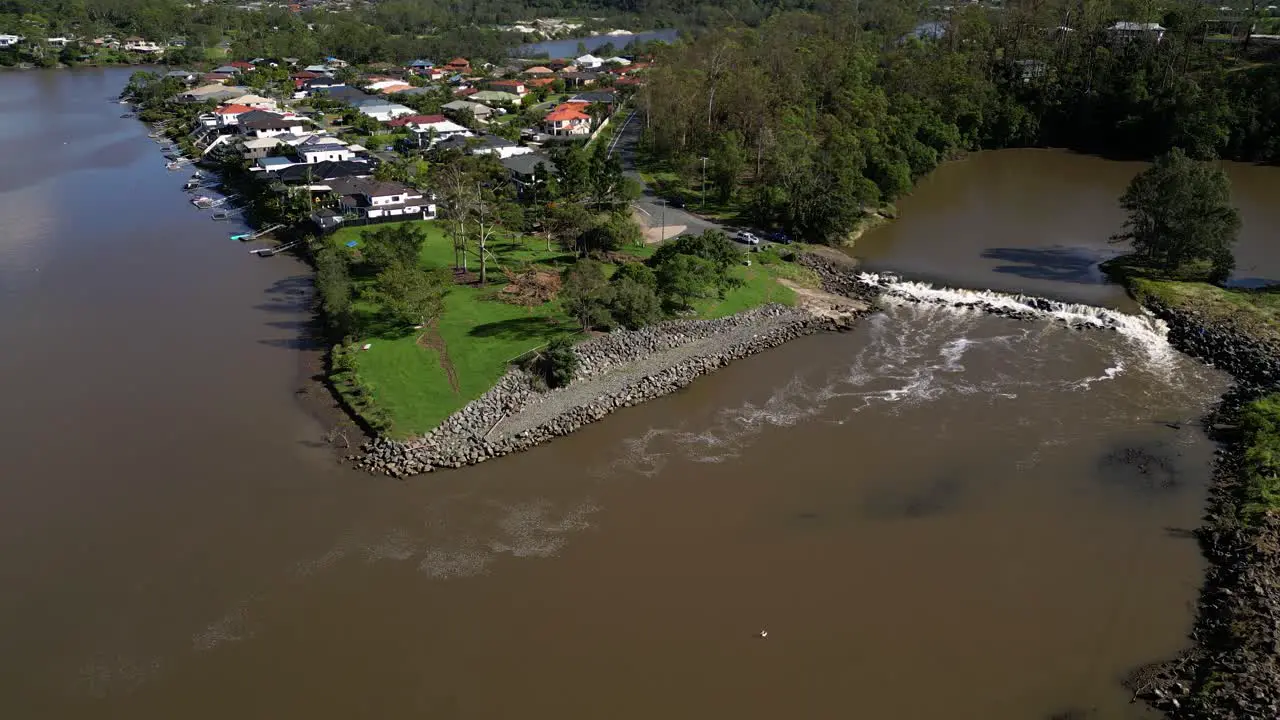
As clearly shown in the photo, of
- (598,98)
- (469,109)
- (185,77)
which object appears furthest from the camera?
(185,77)

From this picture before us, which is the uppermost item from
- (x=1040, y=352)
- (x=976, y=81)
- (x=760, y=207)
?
(x=976, y=81)

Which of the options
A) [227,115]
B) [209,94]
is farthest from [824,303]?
[209,94]

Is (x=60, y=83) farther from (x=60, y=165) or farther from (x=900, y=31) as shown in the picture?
(x=900, y=31)

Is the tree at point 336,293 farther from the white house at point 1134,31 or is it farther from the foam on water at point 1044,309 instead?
the white house at point 1134,31

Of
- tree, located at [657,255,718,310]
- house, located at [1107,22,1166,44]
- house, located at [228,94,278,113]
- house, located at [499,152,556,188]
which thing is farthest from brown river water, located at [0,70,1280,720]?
house, located at [1107,22,1166,44]

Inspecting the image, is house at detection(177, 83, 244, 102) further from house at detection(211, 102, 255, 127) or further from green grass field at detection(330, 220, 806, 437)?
green grass field at detection(330, 220, 806, 437)

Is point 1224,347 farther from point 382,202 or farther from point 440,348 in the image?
point 382,202

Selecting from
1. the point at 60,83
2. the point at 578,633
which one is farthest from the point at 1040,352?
the point at 60,83
